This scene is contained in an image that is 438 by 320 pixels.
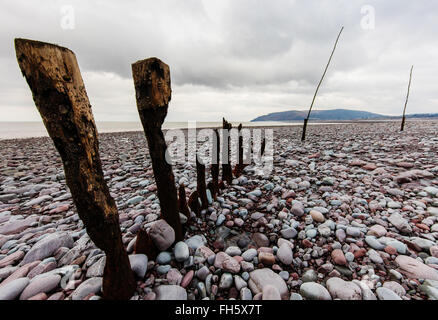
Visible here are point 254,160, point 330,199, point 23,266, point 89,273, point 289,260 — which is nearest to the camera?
point 89,273

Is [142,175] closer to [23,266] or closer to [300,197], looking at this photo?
[23,266]

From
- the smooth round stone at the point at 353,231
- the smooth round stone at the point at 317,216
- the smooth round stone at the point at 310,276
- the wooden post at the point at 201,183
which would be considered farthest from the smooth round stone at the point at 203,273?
the smooth round stone at the point at 353,231

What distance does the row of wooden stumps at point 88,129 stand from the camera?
110 cm

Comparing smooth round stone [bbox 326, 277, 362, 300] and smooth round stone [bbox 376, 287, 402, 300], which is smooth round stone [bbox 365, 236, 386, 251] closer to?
smooth round stone [bbox 376, 287, 402, 300]

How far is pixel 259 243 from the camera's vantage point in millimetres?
2502

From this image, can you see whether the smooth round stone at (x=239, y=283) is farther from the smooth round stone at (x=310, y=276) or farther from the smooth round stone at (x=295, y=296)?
the smooth round stone at (x=310, y=276)

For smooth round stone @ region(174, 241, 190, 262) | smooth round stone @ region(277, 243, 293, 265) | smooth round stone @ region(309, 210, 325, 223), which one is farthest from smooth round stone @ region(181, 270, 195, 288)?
smooth round stone @ region(309, 210, 325, 223)

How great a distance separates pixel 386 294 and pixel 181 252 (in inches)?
79.3

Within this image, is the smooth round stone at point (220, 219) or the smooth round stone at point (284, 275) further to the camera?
the smooth round stone at point (220, 219)

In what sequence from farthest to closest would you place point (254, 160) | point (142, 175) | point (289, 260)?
point (254, 160), point (142, 175), point (289, 260)

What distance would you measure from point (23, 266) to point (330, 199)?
4489 millimetres

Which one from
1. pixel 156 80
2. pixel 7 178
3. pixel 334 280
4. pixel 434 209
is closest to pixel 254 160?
pixel 434 209

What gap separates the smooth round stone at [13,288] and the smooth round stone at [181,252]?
1.41 m

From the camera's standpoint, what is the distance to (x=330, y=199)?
3.45 metres
